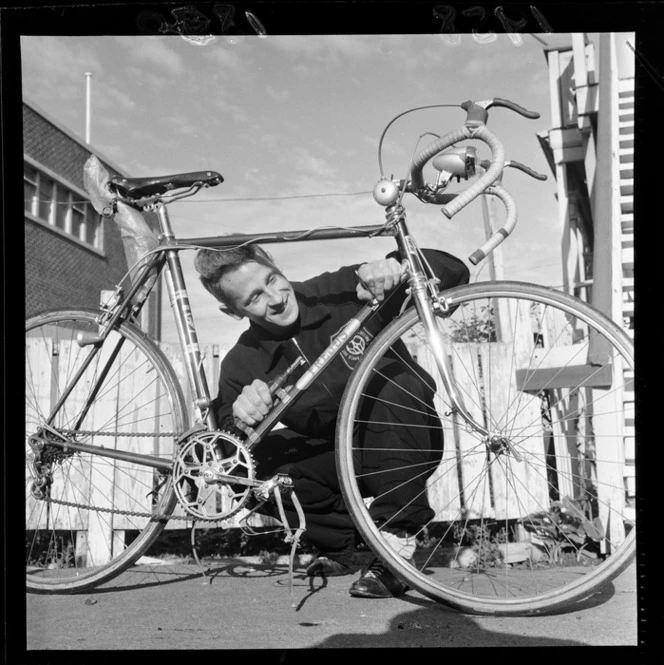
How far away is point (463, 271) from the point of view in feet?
9.11

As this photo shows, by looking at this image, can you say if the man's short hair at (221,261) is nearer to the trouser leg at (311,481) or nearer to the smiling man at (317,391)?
the smiling man at (317,391)

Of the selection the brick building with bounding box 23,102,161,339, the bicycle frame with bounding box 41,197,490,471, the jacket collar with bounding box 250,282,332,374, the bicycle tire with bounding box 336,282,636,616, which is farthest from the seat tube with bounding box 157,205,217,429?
the bicycle tire with bounding box 336,282,636,616

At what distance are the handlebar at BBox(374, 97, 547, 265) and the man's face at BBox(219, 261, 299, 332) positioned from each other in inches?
19.5

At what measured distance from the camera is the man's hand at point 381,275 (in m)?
2.71

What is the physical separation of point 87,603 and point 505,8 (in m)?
2.57

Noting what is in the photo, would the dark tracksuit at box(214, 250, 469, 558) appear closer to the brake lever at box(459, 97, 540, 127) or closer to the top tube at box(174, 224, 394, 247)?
the top tube at box(174, 224, 394, 247)

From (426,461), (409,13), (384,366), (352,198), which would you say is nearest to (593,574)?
(426,461)

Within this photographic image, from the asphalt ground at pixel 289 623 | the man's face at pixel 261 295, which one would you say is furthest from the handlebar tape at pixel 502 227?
the asphalt ground at pixel 289 623

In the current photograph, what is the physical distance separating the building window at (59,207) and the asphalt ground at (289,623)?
55.0 inches

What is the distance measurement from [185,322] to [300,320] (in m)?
0.44

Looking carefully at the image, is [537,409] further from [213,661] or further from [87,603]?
[87,603]

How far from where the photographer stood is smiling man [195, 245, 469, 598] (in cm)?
278

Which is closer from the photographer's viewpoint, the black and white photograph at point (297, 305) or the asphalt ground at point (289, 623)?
the asphalt ground at point (289, 623)

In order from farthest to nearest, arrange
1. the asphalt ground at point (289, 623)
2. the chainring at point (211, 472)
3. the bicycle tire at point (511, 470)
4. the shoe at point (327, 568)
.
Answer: the shoe at point (327, 568), the chainring at point (211, 472), the bicycle tire at point (511, 470), the asphalt ground at point (289, 623)
